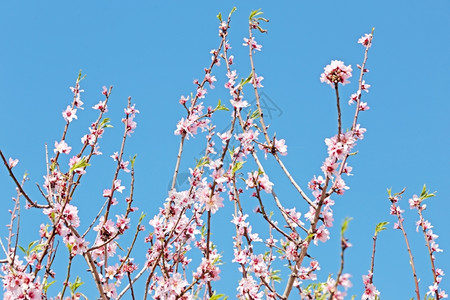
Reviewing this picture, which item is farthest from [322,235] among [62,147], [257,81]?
[62,147]

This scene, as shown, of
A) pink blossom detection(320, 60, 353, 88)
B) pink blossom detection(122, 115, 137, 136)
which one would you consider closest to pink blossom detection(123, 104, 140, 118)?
pink blossom detection(122, 115, 137, 136)

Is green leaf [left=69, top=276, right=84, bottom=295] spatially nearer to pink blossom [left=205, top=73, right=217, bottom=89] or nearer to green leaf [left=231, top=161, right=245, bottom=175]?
green leaf [left=231, top=161, right=245, bottom=175]

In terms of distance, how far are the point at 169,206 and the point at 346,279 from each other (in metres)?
2.02

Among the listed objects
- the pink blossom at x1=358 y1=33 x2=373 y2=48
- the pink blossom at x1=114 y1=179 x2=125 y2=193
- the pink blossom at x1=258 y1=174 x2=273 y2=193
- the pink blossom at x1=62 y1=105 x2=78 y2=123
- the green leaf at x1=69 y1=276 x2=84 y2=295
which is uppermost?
the pink blossom at x1=358 y1=33 x2=373 y2=48

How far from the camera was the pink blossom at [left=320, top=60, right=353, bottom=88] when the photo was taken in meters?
3.12

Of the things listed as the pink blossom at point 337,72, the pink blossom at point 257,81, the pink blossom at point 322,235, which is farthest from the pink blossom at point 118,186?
the pink blossom at point 337,72

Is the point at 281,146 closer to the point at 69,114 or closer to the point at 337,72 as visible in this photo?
the point at 337,72

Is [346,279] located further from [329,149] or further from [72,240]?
[72,240]

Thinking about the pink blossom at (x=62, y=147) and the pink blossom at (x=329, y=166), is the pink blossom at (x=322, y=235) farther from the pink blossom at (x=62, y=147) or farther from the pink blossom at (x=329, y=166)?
the pink blossom at (x=62, y=147)

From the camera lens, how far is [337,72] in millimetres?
3135

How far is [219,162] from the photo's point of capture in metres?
3.27

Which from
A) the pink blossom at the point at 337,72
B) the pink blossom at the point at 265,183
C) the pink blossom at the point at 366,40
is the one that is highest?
the pink blossom at the point at 366,40

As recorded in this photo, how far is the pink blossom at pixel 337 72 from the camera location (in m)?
3.12

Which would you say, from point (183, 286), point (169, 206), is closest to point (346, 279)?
point (183, 286)
